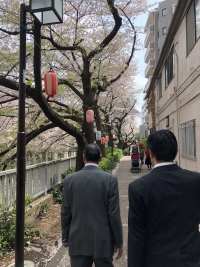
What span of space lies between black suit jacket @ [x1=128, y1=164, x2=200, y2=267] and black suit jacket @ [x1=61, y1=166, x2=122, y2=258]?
0.82m

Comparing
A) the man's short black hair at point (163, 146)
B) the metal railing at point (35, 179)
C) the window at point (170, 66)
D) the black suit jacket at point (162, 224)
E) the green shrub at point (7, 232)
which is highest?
the window at point (170, 66)

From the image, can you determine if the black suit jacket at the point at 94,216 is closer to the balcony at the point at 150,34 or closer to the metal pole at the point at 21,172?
the metal pole at the point at 21,172

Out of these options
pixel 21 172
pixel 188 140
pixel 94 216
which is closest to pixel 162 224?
pixel 94 216

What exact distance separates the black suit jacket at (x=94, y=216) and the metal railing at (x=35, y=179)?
127 inches

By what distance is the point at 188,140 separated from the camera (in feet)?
32.1

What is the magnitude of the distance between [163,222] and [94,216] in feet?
3.35

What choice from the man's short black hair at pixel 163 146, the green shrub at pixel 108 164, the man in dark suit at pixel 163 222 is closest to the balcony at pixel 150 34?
A: the green shrub at pixel 108 164

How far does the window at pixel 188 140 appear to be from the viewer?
8.97 metres

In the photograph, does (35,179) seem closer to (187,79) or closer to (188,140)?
(188,140)

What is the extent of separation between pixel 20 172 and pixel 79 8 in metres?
7.88

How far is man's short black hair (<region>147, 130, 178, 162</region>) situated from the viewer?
2035 millimetres

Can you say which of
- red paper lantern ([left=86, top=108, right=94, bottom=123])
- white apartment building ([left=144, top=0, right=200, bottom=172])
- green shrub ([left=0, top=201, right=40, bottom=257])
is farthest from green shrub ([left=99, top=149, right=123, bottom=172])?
green shrub ([left=0, top=201, right=40, bottom=257])

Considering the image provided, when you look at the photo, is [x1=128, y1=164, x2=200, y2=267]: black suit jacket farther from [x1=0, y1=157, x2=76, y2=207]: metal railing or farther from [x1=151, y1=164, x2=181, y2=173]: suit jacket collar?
[x1=0, y1=157, x2=76, y2=207]: metal railing

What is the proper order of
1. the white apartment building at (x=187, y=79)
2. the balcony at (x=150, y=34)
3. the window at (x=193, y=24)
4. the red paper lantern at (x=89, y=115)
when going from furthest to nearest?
the balcony at (x=150, y=34), the red paper lantern at (x=89, y=115), the white apartment building at (x=187, y=79), the window at (x=193, y=24)
